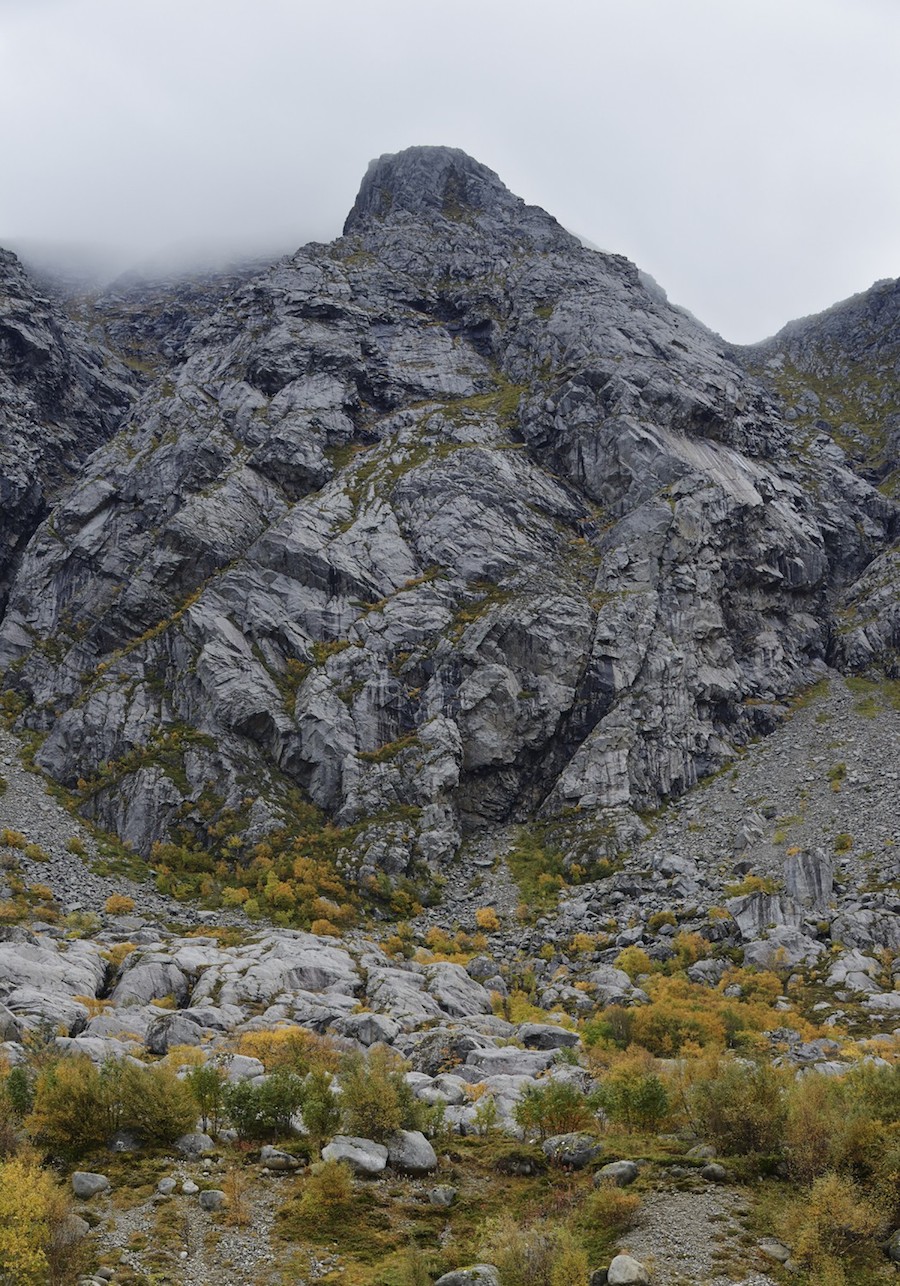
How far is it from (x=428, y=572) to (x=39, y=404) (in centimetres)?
6781

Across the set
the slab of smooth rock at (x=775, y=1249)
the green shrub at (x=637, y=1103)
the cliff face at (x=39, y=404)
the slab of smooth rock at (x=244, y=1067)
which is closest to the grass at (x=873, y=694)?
the green shrub at (x=637, y=1103)

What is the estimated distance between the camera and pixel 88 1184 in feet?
45.4

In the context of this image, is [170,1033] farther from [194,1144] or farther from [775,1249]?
[775,1249]

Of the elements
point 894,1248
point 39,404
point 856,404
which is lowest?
point 894,1248

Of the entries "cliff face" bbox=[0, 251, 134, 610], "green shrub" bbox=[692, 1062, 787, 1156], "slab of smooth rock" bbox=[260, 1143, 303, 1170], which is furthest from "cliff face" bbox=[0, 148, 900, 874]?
"green shrub" bbox=[692, 1062, 787, 1156]

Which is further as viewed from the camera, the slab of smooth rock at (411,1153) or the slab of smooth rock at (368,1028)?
the slab of smooth rock at (368,1028)

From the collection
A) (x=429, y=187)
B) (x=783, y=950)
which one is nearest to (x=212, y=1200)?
(x=783, y=950)

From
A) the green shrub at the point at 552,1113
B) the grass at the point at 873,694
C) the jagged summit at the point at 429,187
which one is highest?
the jagged summit at the point at 429,187

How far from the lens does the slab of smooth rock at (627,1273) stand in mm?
10789

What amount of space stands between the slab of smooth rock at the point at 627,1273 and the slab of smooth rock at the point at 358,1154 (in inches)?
238

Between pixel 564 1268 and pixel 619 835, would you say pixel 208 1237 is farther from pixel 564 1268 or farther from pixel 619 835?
pixel 619 835

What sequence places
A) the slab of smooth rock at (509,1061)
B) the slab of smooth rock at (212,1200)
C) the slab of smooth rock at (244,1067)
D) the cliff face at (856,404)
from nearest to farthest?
the slab of smooth rock at (212,1200) < the slab of smooth rock at (244,1067) < the slab of smooth rock at (509,1061) < the cliff face at (856,404)

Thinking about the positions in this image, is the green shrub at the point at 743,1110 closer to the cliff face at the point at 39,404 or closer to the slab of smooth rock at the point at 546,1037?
the slab of smooth rock at the point at 546,1037

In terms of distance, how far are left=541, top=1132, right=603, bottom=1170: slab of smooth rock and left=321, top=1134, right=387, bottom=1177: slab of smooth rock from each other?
384 centimetres
